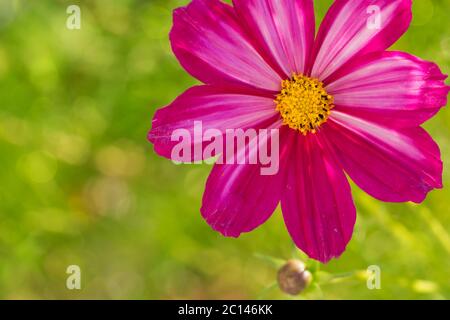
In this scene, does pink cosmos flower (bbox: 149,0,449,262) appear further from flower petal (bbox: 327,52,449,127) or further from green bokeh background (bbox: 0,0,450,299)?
green bokeh background (bbox: 0,0,450,299)

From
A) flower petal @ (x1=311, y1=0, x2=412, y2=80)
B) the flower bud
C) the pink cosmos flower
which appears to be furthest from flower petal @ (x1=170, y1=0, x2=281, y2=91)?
the flower bud

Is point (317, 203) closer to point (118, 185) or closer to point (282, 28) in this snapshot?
point (282, 28)

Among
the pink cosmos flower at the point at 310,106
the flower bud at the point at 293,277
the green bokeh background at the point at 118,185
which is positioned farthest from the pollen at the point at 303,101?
the green bokeh background at the point at 118,185

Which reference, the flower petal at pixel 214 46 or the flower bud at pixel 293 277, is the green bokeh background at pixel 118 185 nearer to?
the flower bud at pixel 293 277

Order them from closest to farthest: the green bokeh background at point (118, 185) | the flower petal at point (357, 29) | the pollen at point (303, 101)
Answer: the flower petal at point (357, 29) < the pollen at point (303, 101) < the green bokeh background at point (118, 185)

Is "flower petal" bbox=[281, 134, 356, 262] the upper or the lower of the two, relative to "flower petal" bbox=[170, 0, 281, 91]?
lower

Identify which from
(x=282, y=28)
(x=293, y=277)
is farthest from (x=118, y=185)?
(x=282, y=28)

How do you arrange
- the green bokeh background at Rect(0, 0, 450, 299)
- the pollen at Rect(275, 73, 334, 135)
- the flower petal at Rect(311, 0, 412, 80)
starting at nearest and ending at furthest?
the flower petal at Rect(311, 0, 412, 80)
the pollen at Rect(275, 73, 334, 135)
the green bokeh background at Rect(0, 0, 450, 299)
